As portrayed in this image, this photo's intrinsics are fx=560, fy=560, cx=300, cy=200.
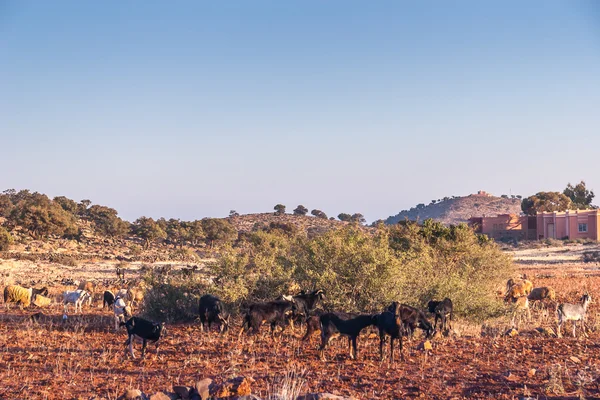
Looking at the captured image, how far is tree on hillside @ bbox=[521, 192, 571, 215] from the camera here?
231ft

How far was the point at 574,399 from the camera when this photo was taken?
732cm

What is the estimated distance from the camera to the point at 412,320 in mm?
10672

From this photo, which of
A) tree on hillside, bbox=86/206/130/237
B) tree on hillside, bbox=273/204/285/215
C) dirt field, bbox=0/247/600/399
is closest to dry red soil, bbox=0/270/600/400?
dirt field, bbox=0/247/600/399

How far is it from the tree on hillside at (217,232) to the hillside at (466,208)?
72.0 meters

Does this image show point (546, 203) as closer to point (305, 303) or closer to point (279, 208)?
point (279, 208)

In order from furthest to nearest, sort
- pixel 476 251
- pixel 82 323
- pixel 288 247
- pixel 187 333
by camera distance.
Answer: pixel 476 251, pixel 288 247, pixel 82 323, pixel 187 333

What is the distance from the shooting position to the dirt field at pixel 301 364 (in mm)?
7727

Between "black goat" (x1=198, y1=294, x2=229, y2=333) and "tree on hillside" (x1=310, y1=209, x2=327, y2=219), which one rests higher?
"tree on hillside" (x1=310, y1=209, x2=327, y2=219)

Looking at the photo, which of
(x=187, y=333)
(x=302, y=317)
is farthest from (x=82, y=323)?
(x=302, y=317)

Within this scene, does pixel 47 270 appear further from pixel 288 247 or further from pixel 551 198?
pixel 551 198

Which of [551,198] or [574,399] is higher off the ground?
[551,198]

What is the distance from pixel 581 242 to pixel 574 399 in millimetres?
49190

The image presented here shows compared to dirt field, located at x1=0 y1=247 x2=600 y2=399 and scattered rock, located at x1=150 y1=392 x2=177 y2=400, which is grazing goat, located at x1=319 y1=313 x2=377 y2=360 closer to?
dirt field, located at x1=0 y1=247 x2=600 y2=399

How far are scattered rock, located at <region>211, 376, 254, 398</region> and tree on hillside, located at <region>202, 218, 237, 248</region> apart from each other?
49.3m
